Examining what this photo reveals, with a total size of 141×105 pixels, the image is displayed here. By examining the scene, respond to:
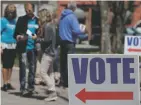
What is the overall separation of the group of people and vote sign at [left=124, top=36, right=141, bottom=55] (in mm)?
1192

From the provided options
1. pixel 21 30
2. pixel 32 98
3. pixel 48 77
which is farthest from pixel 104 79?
pixel 21 30

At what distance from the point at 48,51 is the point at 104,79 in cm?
335

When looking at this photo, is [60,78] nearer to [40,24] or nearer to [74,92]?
[40,24]

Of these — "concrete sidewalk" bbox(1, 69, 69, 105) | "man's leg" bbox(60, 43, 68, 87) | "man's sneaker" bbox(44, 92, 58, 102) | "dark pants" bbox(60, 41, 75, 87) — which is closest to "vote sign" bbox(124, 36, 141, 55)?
"dark pants" bbox(60, 41, 75, 87)

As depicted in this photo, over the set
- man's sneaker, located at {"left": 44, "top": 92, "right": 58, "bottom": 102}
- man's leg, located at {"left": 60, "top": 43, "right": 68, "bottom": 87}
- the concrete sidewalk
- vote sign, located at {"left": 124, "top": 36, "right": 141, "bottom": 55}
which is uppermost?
vote sign, located at {"left": 124, "top": 36, "right": 141, "bottom": 55}

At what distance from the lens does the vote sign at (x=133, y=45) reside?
32.4 feet

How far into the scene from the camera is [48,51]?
8.75m

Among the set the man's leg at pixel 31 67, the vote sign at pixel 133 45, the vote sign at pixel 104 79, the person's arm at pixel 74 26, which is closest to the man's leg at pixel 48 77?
the man's leg at pixel 31 67

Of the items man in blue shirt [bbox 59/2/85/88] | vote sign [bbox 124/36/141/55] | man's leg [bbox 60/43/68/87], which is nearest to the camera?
man in blue shirt [bbox 59/2/85/88]

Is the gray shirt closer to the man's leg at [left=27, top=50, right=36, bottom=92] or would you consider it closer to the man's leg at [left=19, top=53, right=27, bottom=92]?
the man's leg at [left=27, top=50, right=36, bottom=92]

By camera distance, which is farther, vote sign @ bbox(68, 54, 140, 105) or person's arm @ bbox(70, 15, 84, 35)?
person's arm @ bbox(70, 15, 84, 35)

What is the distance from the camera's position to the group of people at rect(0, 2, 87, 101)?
8742 millimetres

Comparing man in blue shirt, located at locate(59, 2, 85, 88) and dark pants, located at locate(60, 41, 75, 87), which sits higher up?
man in blue shirt, located at locate(59, 2, 85, 88)

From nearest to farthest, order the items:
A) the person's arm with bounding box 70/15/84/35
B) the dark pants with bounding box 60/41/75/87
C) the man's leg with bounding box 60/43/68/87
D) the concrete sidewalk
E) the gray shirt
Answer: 1. the concrete sidewalk
2. the gray shirt
3. the person's arm with bounding box 70/15/84/35
4. the dark pants with bounding box 60/41/75/87
5. the man's leg with bounding box 60/43/68/87
